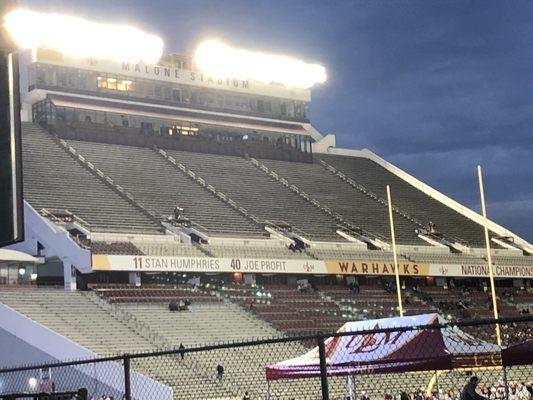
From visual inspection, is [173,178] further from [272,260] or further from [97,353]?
[97,353]

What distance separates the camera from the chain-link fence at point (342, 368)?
35.9 feet

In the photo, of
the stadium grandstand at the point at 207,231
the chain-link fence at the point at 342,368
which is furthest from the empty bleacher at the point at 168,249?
the chain-link fence at the point at 342,368

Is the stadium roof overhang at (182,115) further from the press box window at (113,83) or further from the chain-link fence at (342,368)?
the chain-link fence at (342,368)

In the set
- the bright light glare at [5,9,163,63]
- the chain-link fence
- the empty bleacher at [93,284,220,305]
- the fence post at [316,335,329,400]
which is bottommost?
the fence post at [316,335,329,400]

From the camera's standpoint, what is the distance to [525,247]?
65.2m

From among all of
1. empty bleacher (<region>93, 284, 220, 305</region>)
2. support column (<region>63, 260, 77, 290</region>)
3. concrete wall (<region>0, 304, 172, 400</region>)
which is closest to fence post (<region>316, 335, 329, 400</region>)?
concrete wall (<region>0, 304, 172, 400</region>)

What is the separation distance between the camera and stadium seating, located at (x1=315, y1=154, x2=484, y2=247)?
6469 cm

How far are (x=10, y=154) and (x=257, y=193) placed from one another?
4915cm

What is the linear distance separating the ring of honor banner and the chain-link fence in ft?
21.4

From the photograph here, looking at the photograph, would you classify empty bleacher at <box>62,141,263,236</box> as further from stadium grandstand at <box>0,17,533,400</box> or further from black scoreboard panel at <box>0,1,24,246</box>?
black scoreboard panel at <box>0,1,24,246</box>

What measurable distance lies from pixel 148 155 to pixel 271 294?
53.5 feet

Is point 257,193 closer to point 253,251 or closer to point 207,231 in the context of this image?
point 207,231

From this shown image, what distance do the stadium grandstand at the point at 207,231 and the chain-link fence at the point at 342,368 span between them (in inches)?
17.2

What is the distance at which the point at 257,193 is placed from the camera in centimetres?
6034
